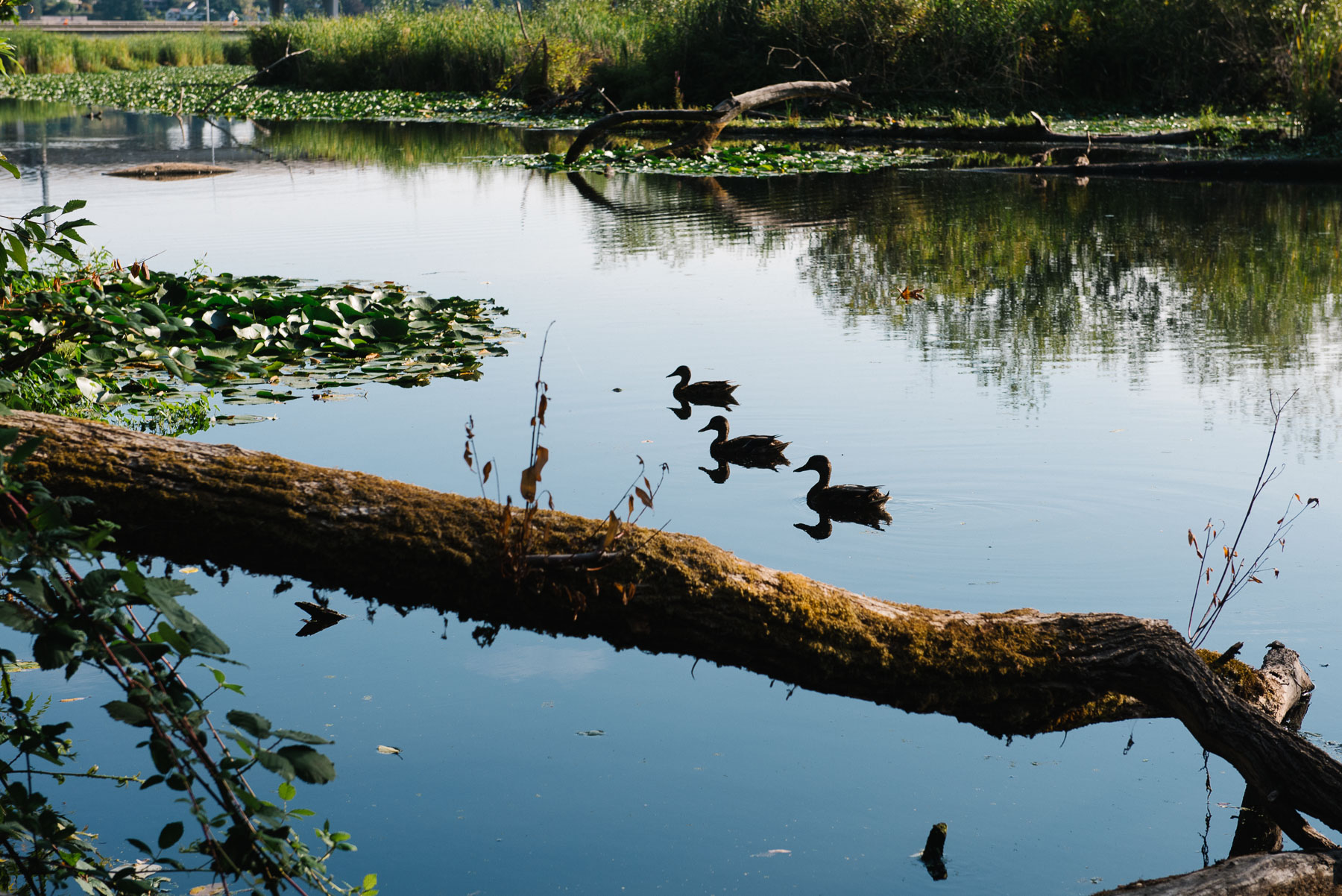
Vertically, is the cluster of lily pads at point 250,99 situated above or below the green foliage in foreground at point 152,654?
above

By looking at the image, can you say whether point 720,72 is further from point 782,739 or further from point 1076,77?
point 782,739

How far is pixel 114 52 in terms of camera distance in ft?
159

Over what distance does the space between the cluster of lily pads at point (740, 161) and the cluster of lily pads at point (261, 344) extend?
10.3 m

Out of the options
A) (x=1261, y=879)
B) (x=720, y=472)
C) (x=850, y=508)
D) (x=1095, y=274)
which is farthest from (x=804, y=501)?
(x=1095, y=274)

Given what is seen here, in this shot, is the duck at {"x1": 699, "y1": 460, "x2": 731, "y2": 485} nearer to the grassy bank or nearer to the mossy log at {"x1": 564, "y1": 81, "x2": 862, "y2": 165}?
the mossy log at {"x1": 564, "y1": 81, "x2": 862, "y2": 165}

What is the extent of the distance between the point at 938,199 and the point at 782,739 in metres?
12.7

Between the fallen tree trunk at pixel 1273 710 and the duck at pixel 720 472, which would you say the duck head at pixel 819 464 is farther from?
the fallen tree trunk at pixel 1273 710

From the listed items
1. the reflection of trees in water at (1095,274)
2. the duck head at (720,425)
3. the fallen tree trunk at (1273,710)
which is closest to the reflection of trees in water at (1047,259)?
the reflection of trees in water at (1095,274)

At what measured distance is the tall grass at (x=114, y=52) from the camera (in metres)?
45.2

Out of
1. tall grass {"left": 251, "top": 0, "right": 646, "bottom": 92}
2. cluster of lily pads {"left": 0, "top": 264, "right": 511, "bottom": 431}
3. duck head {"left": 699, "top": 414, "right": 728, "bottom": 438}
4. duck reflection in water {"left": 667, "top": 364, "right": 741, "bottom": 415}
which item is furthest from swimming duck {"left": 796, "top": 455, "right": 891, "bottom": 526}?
tall grass {"left": 251, "top": 0, "right": 646, "bottom": 92}

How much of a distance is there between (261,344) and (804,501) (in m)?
3.82

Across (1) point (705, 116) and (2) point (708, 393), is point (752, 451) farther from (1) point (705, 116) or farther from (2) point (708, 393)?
(1) point (705, 116)

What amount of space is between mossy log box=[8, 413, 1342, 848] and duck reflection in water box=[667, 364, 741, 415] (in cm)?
374

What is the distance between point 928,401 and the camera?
276 inches
